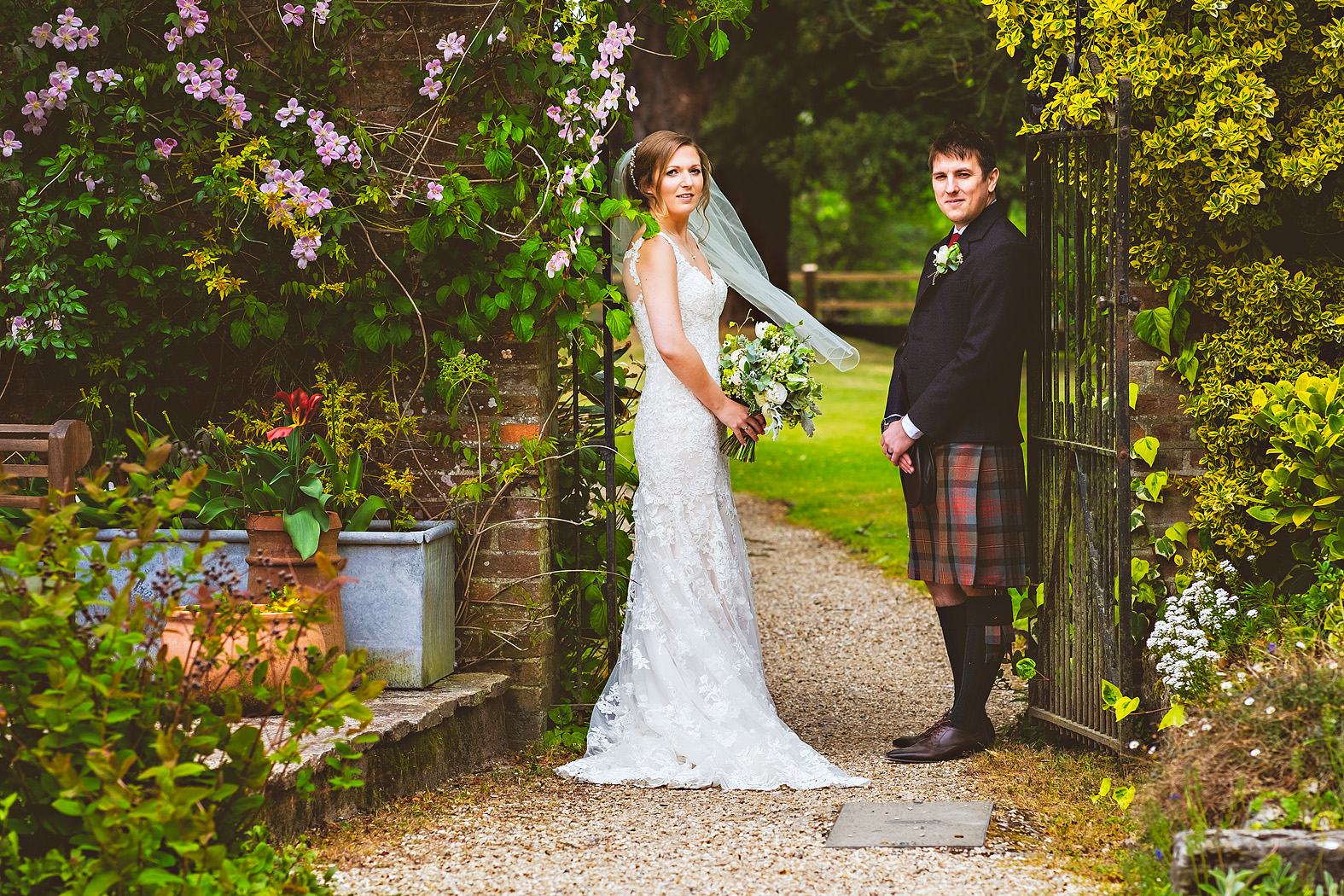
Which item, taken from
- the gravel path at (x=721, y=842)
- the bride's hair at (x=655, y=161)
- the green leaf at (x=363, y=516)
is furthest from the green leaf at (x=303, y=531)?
the bride's hair at (x=655, y=161)

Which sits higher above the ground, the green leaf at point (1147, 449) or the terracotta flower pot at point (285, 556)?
the green leaf at point (1147, 449)

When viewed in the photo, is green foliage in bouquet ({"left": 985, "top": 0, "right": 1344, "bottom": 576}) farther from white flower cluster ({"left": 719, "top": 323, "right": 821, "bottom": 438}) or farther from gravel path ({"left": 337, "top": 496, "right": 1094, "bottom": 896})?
gravel path ({"left": 337, "top": 496, "right": 1094, "bottom": 896})

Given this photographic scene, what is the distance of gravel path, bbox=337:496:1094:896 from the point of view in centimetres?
316

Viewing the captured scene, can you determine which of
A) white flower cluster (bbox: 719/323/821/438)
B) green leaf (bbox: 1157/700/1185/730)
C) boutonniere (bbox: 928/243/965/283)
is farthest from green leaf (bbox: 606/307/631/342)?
green leaf (bbox: 1157/700/1185/730)

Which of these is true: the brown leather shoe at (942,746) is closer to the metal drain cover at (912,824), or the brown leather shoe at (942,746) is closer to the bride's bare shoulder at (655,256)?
the metal drain cover at (912,824)

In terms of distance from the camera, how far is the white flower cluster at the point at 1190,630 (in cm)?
359

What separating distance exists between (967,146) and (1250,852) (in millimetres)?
2344

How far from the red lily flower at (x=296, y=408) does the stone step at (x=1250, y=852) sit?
271 cm

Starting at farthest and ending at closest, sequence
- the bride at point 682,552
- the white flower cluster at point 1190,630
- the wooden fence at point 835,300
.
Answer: the wooden fence at point 835,300 → the bride at point 682,552 → the white flower cluster at point 1190,630

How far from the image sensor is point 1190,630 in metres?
3.68

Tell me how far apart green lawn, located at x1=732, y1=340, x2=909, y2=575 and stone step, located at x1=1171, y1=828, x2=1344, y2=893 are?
207 inches

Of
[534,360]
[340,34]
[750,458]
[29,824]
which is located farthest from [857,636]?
[29,824]

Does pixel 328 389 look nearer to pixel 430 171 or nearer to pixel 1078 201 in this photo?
pixel 430 171

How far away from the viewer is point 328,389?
436 centimetres
